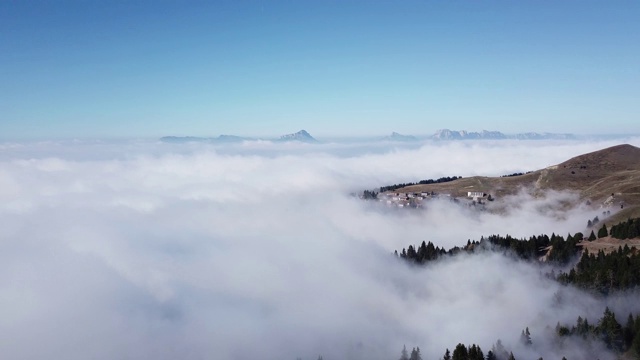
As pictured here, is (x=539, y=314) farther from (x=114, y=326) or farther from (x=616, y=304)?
(x=114, y=326)

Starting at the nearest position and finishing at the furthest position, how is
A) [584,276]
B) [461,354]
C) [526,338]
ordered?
[461,354] → [526,338] → [584,276]

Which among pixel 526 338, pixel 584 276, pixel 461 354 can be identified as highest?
pixel 584 276

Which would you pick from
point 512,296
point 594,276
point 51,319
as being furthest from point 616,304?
point 51,319

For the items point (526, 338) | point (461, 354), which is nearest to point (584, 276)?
point (526, 338)

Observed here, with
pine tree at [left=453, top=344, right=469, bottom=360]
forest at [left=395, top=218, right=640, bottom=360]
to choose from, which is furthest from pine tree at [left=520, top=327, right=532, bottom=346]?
pine tree at [left=453, top=344, right=469, bottom=360]

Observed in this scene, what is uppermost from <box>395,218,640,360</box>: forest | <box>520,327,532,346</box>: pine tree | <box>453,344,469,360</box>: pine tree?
<box>395,218,640,360</box>: forest

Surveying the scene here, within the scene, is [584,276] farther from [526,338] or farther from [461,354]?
[461,354]

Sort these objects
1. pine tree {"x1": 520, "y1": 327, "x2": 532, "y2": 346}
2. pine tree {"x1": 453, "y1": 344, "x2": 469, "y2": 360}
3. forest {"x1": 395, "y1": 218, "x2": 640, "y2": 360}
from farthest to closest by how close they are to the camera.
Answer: pine tree {"x1": 520, "y1": 327, "x2": 532, "y2": 346} < forest {"x1": 395, "y1": 218, "x2": 640, "y2": 360} < pine tree {"x1": 453, "y1": 344, "x2": 469, "y2": 360}

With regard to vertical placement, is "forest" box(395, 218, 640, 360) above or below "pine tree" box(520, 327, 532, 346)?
above

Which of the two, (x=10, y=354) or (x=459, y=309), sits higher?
(x=459, y=309)

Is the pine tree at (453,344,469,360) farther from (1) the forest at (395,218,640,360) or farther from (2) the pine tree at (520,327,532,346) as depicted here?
(2) the pine tree at (520,327,532,346)

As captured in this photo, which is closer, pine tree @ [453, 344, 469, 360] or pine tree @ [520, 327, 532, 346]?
pine tree @ [453, 344, 469, 360]
